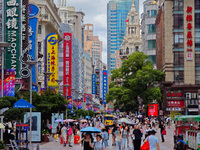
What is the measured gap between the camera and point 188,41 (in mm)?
76812

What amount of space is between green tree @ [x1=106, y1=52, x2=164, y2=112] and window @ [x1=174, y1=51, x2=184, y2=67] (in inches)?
105

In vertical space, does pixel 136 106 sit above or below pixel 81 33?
below

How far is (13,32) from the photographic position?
4941 cm

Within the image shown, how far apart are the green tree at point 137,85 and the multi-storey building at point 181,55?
193cm

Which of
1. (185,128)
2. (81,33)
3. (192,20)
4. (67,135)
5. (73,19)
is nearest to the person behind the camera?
(185,128)

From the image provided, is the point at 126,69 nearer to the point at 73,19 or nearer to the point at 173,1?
the point at 173,1

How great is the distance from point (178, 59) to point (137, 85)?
7122 millimetres

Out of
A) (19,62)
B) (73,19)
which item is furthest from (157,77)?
(73,19)

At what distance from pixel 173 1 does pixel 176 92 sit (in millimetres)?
13264

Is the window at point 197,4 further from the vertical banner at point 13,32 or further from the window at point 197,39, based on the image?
the vertical banner at point 13,32

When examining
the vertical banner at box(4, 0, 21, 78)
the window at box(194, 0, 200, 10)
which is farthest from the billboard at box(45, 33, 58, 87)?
the vertical banner at box(4, 0, 21, 78)

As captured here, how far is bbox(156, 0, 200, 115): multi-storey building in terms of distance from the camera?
76938 millimetres

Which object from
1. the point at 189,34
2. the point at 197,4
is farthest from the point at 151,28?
the point at 189,34

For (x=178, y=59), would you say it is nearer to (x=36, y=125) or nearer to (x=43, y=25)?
(x=43, y=25)
